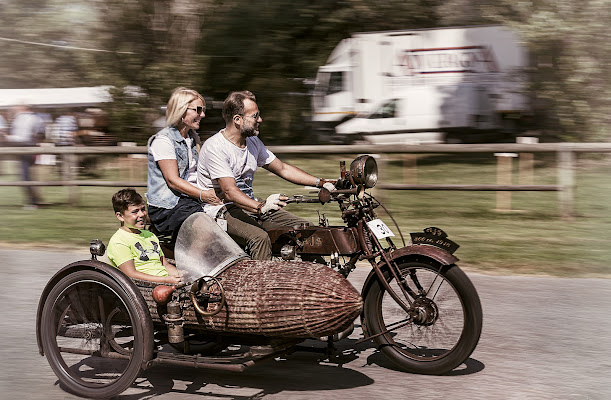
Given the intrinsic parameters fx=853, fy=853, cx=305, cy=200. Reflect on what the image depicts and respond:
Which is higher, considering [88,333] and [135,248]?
[135,248]

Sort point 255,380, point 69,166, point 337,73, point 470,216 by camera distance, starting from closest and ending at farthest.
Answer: point 255,380
point 470,216
point 69,166
point 337,73

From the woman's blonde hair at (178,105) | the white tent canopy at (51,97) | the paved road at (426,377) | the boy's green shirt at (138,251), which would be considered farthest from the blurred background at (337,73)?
the boy's green shirt at (138,251)

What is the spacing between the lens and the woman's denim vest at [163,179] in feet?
17.5

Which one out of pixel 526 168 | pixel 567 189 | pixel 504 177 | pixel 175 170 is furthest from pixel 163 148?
pixel 526 168

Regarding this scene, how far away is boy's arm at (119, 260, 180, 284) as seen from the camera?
4746 millimetres

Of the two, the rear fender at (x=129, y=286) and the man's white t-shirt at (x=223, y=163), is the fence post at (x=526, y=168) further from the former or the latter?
the rear fender at (x=129, y=286)

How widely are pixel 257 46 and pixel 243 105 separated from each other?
1244 cm

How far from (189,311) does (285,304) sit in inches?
22.9

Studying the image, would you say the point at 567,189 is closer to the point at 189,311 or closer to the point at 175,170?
the point at 175,170

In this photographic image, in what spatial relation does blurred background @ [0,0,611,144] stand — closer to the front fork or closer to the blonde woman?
the blonde woman

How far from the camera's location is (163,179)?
5387mm

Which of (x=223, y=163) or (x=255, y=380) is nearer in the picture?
(x=255, y=380)

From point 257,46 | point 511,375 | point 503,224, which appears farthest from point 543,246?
point 257,46

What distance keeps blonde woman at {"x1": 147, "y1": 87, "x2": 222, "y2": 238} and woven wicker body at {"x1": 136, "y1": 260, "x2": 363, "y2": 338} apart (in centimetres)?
83
